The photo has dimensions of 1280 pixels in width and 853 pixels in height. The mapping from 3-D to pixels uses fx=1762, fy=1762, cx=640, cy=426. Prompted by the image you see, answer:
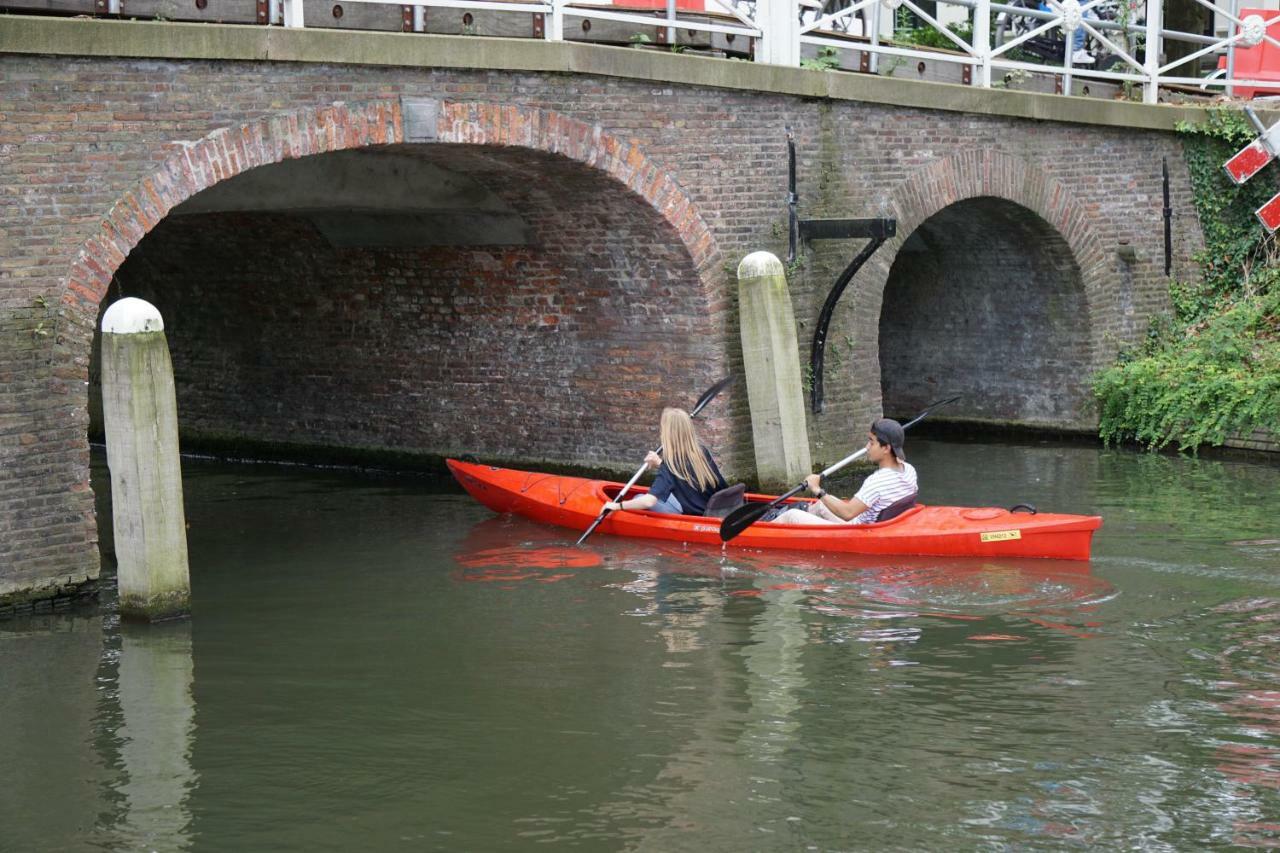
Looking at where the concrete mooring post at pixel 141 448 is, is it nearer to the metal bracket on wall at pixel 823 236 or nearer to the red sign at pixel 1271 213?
the metal bracket on wall at pixel 823 236

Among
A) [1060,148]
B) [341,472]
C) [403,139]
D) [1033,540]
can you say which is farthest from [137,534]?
[1060,148]

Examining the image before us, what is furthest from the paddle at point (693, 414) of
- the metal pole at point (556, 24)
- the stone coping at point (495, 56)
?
the metal pole at point (556, 24)

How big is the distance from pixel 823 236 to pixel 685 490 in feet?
9.32

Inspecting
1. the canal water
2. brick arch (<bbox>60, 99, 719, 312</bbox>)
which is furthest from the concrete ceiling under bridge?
the canal water

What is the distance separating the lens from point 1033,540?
436 inches

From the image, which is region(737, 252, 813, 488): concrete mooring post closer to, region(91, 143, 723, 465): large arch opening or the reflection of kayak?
region(91, 143, 723, 465): large arch opening

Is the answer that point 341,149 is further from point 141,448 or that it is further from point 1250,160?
point 1250,160

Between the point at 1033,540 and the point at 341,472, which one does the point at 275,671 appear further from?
the point at 341,472

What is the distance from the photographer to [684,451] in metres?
12.2

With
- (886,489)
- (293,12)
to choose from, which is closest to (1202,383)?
(886,489)

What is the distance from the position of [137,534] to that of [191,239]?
23.4 feet

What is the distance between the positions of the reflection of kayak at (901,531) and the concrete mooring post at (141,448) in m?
3.61

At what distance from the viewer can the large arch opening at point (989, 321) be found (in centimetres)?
1699

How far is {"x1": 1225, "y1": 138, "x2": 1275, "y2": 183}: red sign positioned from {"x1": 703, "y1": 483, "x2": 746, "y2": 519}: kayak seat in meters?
7.93
